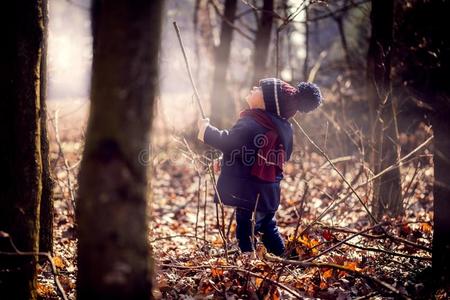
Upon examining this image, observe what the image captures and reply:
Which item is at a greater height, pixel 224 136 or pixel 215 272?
pixel 224 136

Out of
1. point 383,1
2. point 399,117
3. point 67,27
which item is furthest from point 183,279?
point 67,27

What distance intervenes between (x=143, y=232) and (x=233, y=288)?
1492 mm

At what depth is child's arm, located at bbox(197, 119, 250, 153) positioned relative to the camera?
369 cm

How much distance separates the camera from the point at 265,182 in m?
3.93

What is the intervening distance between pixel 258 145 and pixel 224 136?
0.31 meters

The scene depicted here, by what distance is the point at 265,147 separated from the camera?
3836 millimetres

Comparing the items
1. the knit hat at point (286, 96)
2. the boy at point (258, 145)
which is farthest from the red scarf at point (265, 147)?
the knit hat at point (286, 96)

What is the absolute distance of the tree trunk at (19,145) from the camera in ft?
8.43

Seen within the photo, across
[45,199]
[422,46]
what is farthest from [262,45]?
[45,199]

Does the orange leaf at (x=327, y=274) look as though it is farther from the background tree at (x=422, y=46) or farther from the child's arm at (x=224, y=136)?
the background tree at (x=422, y=46)

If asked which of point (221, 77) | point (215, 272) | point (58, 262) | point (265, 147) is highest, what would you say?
point (221, 77)

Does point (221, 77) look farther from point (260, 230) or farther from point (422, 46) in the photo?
point (260, 230)

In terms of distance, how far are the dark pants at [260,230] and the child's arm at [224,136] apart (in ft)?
2.06

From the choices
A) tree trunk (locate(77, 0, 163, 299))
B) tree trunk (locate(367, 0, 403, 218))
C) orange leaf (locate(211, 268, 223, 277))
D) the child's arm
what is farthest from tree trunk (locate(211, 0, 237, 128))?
tree trunk (locate(77, 0, 163, 299))
